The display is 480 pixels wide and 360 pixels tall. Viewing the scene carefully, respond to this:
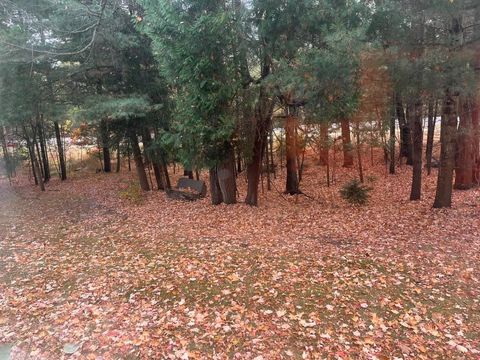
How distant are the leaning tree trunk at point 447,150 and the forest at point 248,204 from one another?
44 mm

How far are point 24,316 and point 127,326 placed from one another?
Result: 1.45 m

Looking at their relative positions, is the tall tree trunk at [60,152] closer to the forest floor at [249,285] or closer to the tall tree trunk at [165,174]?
the tall tree trunk at [165,174]

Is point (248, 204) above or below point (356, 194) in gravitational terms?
below

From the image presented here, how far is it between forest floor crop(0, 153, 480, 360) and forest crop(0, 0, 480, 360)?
3cm

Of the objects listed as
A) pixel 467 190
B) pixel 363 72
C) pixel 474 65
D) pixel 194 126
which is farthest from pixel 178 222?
pixel 467 190

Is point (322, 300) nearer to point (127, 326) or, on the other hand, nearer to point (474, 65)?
point (127, 326)

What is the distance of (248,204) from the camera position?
386 inches

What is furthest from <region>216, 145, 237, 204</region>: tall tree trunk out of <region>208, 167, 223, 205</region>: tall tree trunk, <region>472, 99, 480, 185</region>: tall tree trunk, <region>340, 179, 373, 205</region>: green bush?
<region>472, 99, 480, 185</region>: tall tree trunk

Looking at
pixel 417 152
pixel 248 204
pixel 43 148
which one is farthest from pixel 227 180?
pixel 43 148

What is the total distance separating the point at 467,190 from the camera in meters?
9.43

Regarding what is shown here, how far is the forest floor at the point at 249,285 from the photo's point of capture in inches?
133

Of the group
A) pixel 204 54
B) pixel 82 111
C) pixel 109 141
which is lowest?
pixel 109 141

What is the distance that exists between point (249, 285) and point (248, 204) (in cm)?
528

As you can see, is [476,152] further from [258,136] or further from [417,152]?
[258,136]
